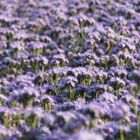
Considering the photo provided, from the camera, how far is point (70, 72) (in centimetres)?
1115

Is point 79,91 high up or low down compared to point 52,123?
down

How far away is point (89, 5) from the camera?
62.4 ft

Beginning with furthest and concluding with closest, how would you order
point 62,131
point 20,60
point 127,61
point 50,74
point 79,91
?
point 20,60 < point 127,61 < point 50,74 < point 79,91 < point 62,131

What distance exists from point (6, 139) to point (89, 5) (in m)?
11.7

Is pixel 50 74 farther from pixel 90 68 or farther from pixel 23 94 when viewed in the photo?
pixel 23 94

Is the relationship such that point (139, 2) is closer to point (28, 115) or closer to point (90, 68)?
point (90, 68)

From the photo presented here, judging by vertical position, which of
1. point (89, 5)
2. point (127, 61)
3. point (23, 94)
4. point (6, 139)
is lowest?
point (89, 5)

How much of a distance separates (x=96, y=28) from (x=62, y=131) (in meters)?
8.60

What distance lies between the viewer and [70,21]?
51.9ft

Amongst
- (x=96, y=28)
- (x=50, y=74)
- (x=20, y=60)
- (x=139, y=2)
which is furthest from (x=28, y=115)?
(x=139, y=2)

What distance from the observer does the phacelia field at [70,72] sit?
756 centimetres

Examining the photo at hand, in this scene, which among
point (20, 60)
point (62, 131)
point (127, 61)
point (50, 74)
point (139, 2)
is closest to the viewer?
point (62, 131)

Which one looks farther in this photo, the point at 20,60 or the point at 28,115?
the point at 20,60

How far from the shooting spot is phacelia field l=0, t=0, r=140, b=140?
7562 millimetres
